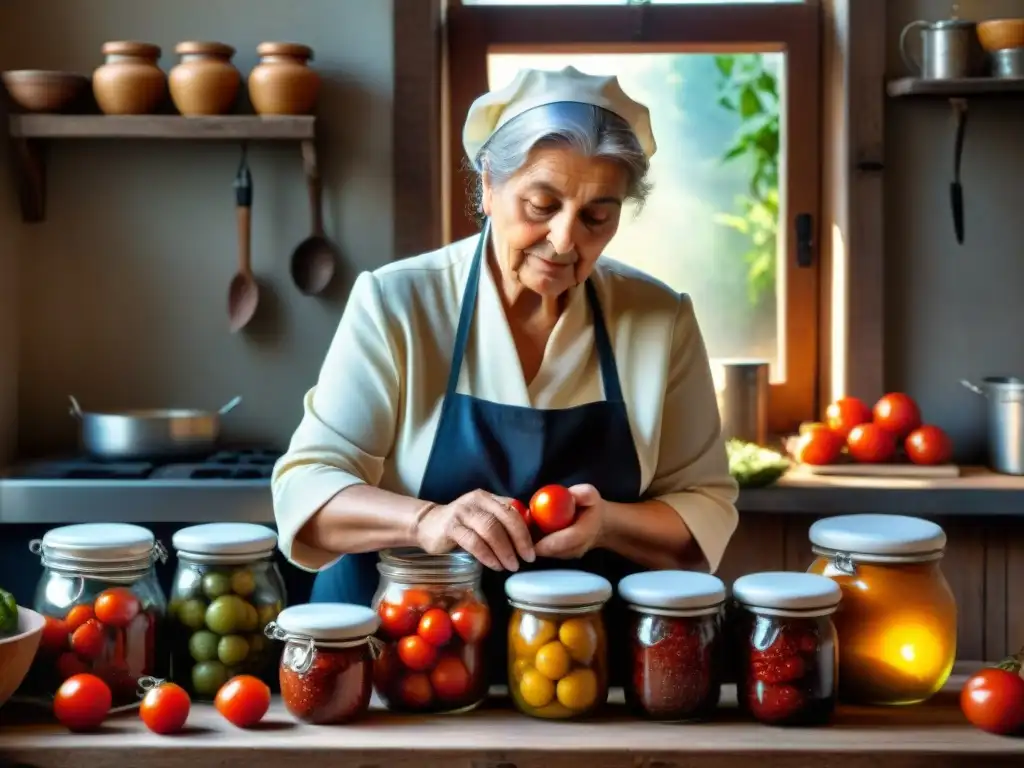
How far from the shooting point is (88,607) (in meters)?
1.65

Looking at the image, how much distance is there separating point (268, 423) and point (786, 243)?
4.73ft

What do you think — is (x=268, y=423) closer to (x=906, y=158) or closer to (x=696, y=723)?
(x=906, y=158)

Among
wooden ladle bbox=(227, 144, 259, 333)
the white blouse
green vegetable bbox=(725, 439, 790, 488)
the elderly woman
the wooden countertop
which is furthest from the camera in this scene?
wooden ladle bbox=(227, 144, 259, 333)

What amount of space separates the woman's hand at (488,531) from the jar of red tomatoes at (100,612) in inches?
14.0

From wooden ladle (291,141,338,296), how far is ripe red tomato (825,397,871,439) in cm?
130

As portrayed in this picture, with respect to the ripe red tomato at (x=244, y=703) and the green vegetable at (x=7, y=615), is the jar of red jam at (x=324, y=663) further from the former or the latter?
the green vegetable at (x=7, y=615)

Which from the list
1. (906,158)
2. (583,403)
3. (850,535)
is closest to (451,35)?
(906,158)

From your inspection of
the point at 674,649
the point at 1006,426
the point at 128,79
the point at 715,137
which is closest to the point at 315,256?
the point at 128,79

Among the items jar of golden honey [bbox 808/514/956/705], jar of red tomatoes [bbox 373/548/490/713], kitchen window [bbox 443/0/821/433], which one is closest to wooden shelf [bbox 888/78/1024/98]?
kitchen window [bbox 443/0/821/433]

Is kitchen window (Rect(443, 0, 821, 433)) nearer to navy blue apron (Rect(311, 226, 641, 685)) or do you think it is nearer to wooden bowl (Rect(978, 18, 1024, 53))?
wooden bowl (Rect(978, 18, 1024, 53))

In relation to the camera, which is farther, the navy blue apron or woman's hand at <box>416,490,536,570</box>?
the navy blue apron

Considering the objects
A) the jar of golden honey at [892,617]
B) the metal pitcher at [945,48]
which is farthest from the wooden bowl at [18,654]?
the metal pitcher at [945,48]

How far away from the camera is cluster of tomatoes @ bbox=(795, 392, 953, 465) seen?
10.8ft

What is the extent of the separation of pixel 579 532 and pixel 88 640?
1.98 ft
